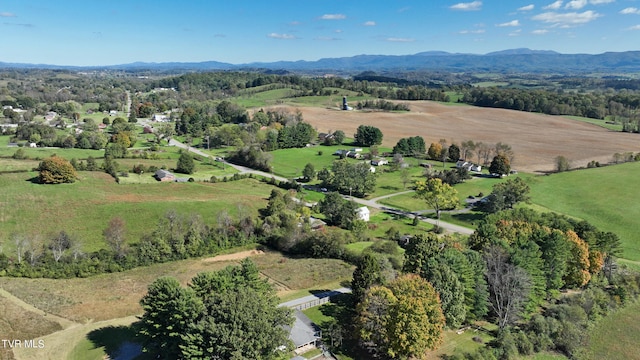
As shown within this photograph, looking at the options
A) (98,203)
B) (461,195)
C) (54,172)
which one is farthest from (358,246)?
(54,172)

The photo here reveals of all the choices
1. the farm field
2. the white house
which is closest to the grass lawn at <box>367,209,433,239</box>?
the white house

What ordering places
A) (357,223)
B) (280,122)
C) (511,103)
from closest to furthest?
(357,223)
(280,122)
(511,103)

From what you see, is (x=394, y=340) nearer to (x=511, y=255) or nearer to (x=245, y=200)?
(x=511, y=255)

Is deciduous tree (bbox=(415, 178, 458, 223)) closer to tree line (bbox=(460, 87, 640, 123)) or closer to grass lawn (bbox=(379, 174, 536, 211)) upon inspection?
grass lawn (bbox=(379, 174, 536, 211))

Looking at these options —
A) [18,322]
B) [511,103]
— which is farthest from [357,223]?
[511,103]

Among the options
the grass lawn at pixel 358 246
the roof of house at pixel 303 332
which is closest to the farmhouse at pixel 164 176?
the grass lawn at pixel 358 246

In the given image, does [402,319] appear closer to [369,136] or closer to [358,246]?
[358,246]

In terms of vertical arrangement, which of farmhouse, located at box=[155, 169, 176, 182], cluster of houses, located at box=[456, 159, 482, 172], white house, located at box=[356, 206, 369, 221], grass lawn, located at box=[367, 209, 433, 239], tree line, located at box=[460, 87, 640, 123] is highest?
tree line, located at box=[460, 87, 640, 123]
